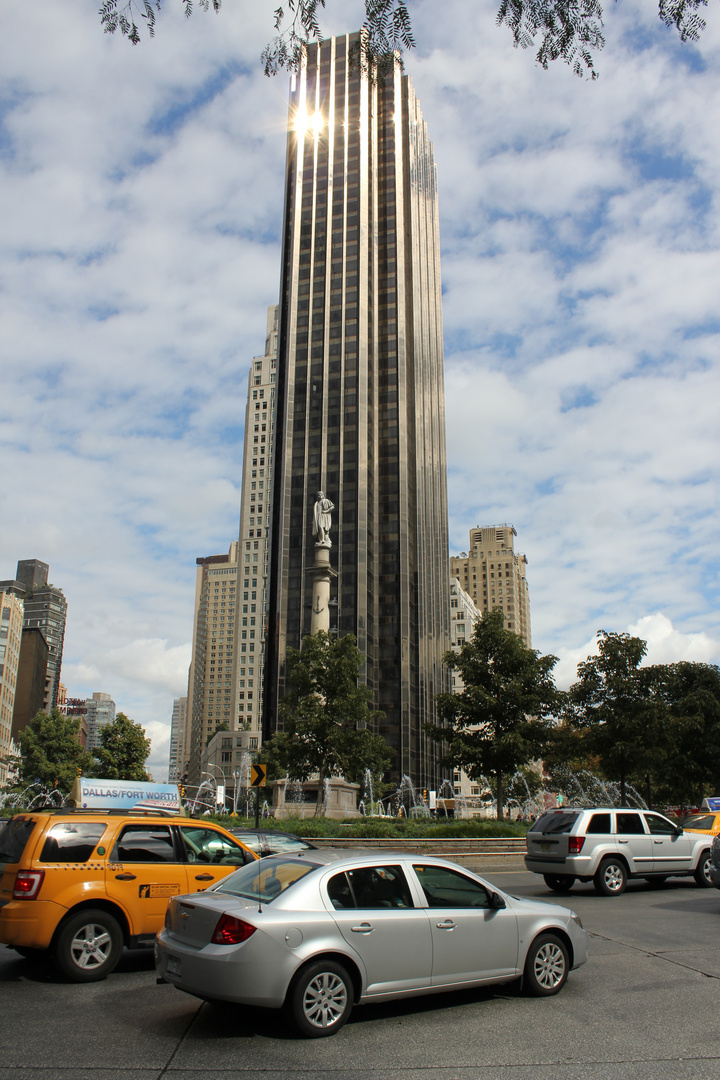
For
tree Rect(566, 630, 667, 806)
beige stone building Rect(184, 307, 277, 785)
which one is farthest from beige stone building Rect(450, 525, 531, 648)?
tree Rect(566, 630, 667, 806)

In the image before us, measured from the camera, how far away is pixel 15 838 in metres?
8.69

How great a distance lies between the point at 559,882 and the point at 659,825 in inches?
89.0

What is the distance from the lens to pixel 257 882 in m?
6.98

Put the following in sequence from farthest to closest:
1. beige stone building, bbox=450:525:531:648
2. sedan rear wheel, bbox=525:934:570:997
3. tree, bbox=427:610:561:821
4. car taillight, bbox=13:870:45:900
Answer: beige stone building, bbox=450:525:531:648 → tree, bbox=427:610:561:821 → car taillight, bbox=13:870:45:900 → sedan rear wheel, bbox=525:934:570:997

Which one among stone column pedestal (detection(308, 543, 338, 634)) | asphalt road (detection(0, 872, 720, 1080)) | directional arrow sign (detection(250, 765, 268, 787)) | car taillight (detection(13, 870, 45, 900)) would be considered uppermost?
stone column pedestal (detection(308, 543, 338, 634))

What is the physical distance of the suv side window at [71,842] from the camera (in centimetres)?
839

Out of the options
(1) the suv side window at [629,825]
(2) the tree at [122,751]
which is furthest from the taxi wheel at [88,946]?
(2) the tree at [122,751]

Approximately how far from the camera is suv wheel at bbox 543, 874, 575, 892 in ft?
50.2

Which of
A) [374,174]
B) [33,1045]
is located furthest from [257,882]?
[374,174]

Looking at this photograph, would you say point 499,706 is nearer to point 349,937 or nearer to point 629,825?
point 629,825

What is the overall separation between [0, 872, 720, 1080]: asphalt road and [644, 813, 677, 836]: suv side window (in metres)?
7.17

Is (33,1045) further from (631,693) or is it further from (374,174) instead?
(374,174)

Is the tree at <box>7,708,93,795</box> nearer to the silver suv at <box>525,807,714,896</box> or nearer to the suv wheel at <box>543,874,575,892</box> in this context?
the suv wheel at <box>543,874,575,892</box>

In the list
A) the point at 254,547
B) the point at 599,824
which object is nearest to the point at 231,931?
the point at 599,824
